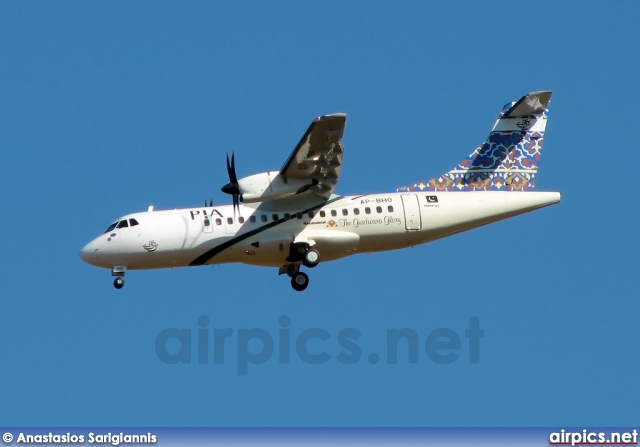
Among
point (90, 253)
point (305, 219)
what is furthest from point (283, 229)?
point (90, 253)

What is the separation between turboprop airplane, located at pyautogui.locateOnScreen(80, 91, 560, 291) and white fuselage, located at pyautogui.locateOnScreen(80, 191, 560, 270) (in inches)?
1.1

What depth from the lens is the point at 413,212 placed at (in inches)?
1342

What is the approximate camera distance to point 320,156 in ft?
106

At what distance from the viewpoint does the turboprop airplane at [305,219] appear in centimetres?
3281

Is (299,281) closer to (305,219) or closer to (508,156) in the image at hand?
(305,219)

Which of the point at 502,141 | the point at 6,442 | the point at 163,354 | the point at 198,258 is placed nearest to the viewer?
the point at 6,442

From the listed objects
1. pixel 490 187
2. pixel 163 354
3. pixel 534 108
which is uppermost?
pixel 534 108

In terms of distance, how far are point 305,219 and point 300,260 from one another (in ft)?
3.88

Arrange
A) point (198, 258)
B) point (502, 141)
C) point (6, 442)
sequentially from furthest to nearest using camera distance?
point (502, 141), point (198, 258), point (6, 442)

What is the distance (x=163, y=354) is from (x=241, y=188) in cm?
491

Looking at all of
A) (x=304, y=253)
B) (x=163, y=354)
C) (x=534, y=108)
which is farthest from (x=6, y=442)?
(x=534, y=108)

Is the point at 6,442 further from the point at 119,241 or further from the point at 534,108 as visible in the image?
the point at 534,108

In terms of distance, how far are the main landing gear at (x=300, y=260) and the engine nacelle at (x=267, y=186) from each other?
1650 mm

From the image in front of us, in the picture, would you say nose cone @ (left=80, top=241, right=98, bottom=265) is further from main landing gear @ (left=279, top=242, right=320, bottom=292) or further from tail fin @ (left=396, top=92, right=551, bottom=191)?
tail fin @ (left=396, top=92, right=551, bottom=191)
